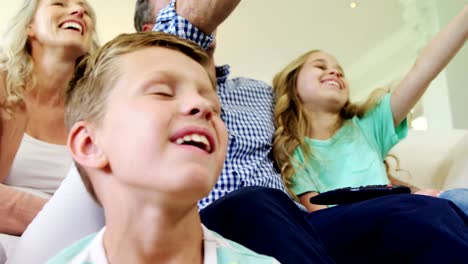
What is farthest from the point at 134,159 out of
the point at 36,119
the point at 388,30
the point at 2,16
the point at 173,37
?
the point at 388,30

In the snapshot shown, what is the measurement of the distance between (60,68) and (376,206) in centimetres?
80

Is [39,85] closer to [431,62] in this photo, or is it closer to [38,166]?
[38,166]

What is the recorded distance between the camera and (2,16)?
2.68 metres

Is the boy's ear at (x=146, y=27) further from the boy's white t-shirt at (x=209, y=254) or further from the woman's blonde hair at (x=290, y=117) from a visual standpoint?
the boy's white t-shirt at (x=209, y=254)

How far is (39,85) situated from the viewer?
1222mm

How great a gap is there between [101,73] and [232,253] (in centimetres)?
26

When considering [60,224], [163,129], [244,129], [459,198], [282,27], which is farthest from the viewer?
[282,27]

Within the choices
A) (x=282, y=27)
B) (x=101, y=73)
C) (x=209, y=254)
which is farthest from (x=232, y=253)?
(x=282, y=27)

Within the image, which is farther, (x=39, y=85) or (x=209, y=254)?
(x=39, y=85)

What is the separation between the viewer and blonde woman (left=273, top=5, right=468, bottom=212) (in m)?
1.15

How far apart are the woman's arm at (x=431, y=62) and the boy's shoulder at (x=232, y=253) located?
32.3 inches

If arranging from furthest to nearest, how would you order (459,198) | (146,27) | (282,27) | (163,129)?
1. (282,27)
2. (146,27)
3. (459,198)
4. (163,129)

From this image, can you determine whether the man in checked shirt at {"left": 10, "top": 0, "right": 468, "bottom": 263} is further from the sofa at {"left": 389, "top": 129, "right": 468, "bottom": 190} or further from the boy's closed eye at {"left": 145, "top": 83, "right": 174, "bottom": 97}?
the sofa at {"left": 389, "top": 129, "right": 468, "bottom": 190}

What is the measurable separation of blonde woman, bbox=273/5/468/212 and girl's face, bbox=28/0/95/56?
473 mm
